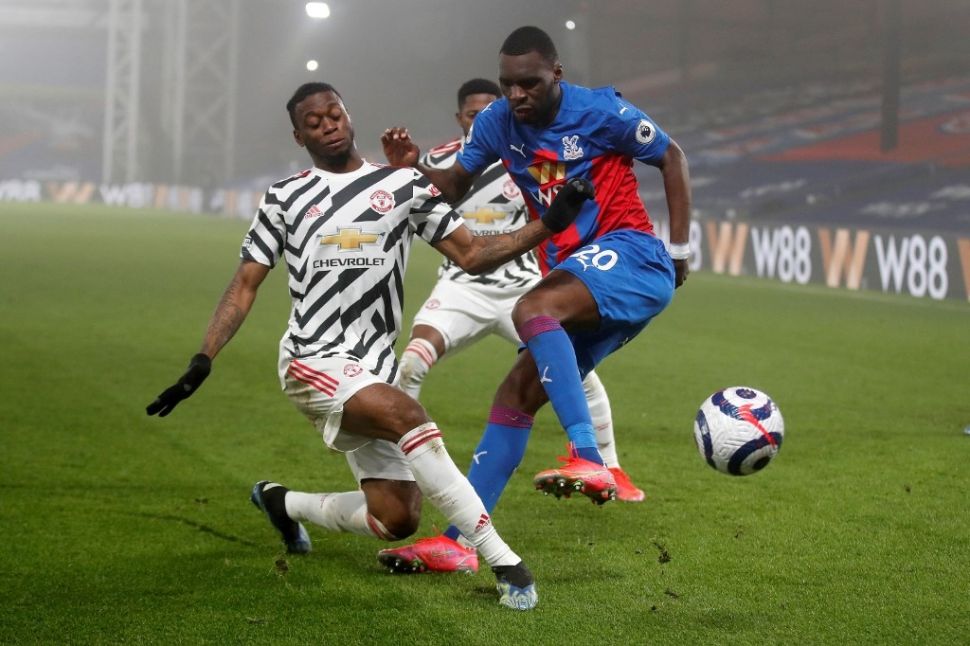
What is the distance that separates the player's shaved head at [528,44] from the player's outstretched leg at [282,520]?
6.50 ft

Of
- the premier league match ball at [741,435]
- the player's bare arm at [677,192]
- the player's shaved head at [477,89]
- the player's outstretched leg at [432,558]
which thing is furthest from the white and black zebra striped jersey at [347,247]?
the player's shaved head at [477,89]

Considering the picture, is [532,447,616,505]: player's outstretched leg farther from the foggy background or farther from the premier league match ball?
the foggy background

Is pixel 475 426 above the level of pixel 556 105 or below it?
below

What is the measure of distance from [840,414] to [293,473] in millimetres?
4122

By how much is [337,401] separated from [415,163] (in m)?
1.23

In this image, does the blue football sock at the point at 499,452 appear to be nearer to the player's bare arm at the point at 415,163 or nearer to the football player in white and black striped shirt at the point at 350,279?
the football player in white and black striped shirt at the point at 350,279

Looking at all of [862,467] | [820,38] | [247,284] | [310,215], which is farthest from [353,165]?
[820,38]

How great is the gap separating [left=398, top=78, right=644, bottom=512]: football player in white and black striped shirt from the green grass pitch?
2.27 ft

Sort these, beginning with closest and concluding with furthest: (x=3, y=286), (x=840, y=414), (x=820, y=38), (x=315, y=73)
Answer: (x=840, y=414), (x=3, y=286), (x=820, y=38), (x=315, y=73)

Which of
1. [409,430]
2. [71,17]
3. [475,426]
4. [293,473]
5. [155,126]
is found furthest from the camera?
[71,17]

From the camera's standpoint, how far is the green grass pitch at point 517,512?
14.5 feet

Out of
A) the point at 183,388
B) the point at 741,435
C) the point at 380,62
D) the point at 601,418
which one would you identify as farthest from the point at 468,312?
the point at 380,62

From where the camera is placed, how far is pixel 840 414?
365 inches

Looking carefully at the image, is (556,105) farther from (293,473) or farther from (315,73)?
(315,73)
